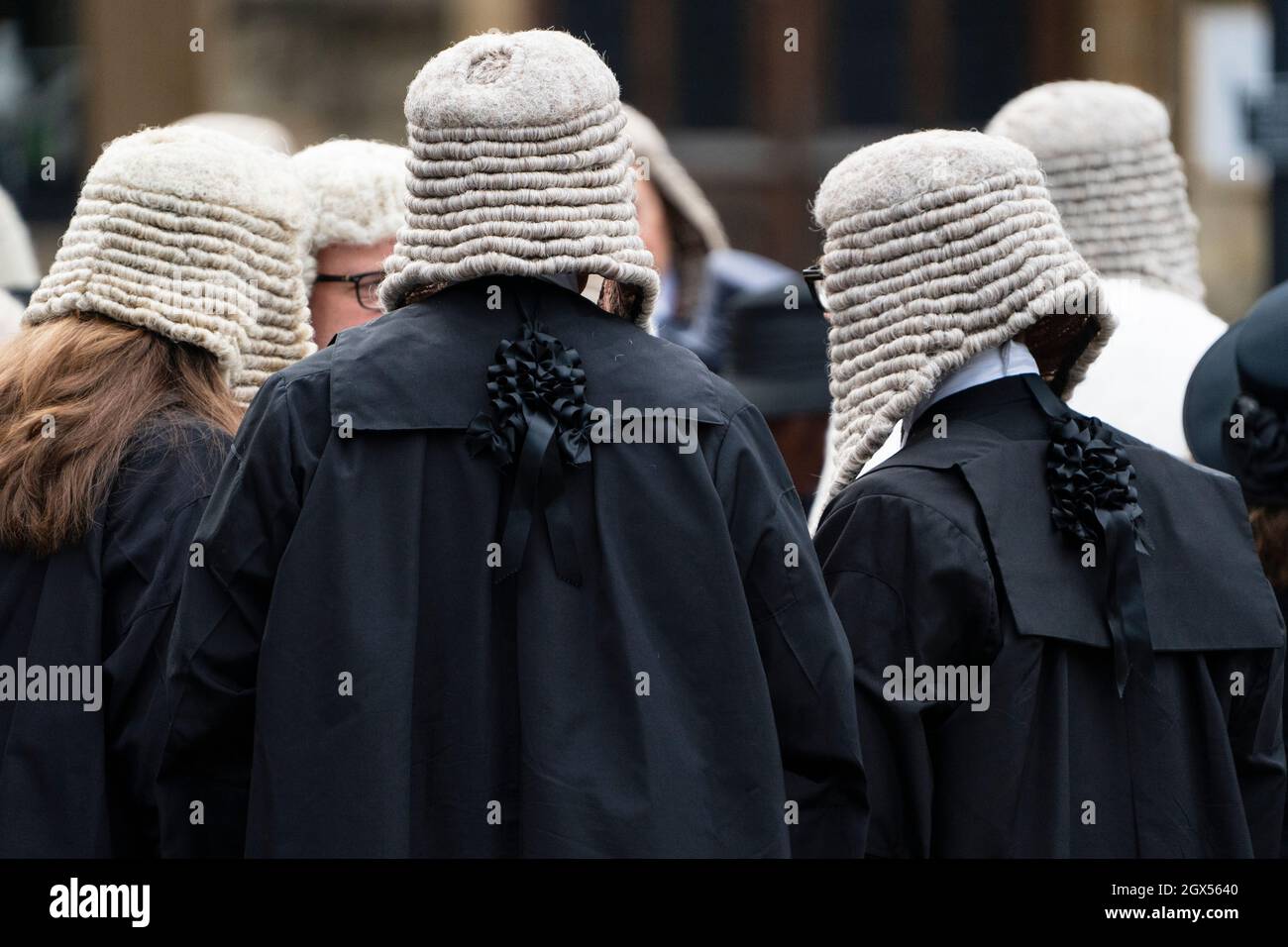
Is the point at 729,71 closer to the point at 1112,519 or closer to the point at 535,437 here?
the point at 1112,519

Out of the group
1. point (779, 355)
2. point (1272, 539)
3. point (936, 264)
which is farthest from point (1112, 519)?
point (779, 355)

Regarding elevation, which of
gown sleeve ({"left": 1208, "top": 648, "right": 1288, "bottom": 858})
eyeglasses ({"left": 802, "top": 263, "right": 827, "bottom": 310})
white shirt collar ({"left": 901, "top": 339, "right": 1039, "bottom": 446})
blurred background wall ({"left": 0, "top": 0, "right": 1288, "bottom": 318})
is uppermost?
blurred background wall ({"left": 0, "top": 0, "right": 1288, "bottom": 318})

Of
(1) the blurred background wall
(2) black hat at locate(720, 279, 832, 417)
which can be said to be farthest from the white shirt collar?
(1) the blurred background wall

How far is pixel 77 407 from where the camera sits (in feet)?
8.66

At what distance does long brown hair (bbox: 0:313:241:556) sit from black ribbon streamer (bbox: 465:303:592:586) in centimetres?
66

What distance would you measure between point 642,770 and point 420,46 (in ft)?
29.6

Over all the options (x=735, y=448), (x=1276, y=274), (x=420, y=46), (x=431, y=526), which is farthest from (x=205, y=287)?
(x=420, y=46)

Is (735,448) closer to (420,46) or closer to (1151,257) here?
(1151,257)

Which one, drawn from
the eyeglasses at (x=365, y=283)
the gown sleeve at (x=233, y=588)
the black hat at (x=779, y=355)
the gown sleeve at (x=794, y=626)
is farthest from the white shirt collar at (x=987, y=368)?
the black hat at (x=779, y=355)

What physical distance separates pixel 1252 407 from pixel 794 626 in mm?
1129

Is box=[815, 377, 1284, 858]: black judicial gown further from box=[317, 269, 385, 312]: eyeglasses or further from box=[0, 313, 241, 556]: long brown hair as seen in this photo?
box=[317, 269, 385, 312]: eyeglasses

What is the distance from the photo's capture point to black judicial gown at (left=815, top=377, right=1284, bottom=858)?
2.42 metres

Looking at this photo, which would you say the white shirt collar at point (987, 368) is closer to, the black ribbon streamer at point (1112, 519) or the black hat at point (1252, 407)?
the black ribbon streamer at point (1112, 519)

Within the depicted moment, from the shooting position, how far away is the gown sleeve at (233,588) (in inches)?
88.5
